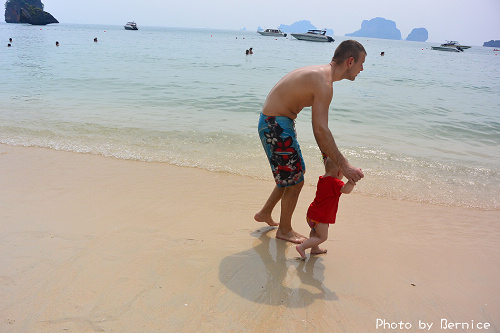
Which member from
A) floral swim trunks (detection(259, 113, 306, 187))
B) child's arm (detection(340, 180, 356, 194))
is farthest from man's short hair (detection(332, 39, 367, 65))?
child's arm (detection(340, 180, 356, 194))

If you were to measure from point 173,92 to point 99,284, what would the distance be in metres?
9.89

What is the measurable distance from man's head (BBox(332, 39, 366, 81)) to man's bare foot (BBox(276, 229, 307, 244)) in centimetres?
144

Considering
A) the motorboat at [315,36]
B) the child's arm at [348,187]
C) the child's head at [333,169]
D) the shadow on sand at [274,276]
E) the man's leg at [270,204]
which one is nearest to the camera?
the shadow on sand at [274,276]

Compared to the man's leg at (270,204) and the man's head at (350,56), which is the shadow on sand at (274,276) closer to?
the man's leg at (270,204)

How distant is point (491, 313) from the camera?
245cm

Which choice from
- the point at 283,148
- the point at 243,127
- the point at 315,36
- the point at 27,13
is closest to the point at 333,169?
the point at 283,148

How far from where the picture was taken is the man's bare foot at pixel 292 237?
3.27m

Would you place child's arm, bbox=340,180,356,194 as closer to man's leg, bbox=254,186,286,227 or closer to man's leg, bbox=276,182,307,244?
man's leg, bbox=276,182,307,244

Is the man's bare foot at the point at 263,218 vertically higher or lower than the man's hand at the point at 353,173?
lower

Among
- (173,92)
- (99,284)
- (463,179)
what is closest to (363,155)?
(463,179)

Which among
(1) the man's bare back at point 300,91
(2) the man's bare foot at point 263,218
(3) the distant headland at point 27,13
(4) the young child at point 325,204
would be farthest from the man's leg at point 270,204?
(3) the distant headland at point 27,13

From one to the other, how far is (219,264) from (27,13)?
367 ft

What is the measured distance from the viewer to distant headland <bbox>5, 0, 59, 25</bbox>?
302 ft

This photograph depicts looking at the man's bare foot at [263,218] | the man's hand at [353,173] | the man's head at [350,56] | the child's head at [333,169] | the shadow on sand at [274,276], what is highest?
the man's head at [350,56]
